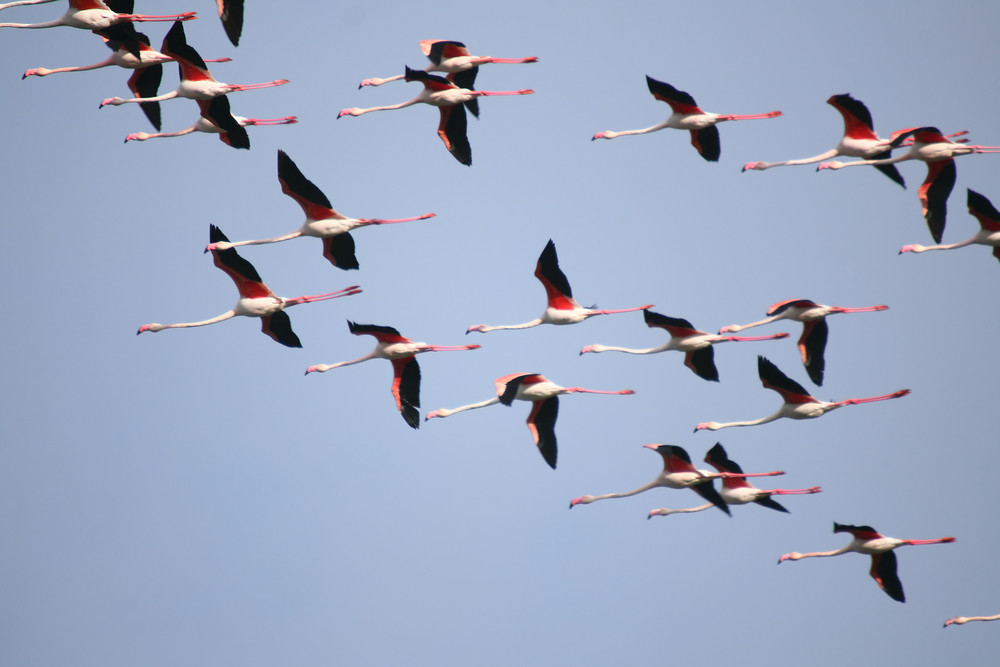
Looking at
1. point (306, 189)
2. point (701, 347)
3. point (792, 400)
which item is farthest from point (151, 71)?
point (792, 400)

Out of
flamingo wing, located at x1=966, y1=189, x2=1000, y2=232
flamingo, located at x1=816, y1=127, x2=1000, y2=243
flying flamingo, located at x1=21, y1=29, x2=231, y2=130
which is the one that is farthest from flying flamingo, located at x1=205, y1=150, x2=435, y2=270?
flamingo wing, located at x1=966, y1=189, x2=1000, y2=232

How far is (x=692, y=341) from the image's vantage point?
86.6 feet

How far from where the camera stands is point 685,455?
2541 centimetres

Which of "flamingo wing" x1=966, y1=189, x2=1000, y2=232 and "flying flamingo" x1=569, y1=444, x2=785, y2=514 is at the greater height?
"flamingo wing" x1=966, y1=189, x2=1000, y2=232

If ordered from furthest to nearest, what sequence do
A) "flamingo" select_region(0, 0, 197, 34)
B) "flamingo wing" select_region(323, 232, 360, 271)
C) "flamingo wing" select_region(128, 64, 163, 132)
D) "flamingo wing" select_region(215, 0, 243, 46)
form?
"flamingo wing" select_region(128, 64, 163, 132) < "flamingo wing" select_region(323, 232, 360, 271) < "flamingo" select_region(0, 0, 197, 34) < "flamingo wing" select_region(215, 0, 243, 46)

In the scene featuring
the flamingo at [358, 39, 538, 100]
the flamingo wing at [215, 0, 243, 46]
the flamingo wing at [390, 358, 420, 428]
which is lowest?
the flamingo wing at [390, 358, 420, 428]

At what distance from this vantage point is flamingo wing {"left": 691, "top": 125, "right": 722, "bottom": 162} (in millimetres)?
26531

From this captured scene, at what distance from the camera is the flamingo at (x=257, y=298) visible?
2584 cm

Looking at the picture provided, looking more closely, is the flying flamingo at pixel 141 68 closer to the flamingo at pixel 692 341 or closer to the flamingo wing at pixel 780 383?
the flamingo at pixel 692 341

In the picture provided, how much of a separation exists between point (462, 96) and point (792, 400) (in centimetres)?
806

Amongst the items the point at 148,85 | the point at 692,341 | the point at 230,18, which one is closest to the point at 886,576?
the point at 692,341

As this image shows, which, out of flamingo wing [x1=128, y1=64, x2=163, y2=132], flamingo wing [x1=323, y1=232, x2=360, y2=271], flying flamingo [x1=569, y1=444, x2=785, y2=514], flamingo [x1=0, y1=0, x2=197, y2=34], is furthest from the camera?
flamingo wing [x1=128, y1=64, x2=163, y2=132]

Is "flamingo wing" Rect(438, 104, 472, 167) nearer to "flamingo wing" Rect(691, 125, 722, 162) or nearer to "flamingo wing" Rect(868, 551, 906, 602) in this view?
"flamingo wing" Rect(691, 125, 722, 162)

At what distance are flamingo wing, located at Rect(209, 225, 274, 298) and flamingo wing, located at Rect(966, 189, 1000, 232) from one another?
1283 cm
